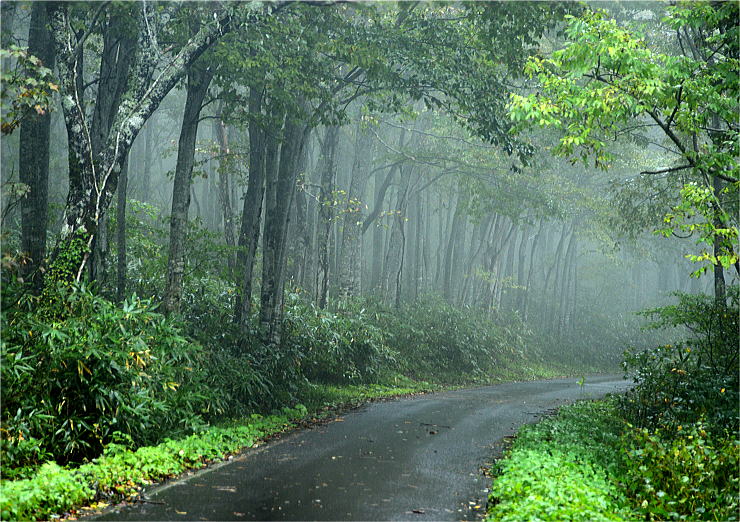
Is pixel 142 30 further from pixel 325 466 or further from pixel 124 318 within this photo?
pixel 325 466

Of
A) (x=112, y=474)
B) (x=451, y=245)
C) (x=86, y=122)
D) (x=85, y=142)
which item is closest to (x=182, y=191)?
(x=86, y=122)

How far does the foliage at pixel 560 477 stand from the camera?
7.08 m

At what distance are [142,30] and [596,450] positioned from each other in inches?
391

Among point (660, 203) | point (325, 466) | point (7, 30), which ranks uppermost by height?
point (7, 30)

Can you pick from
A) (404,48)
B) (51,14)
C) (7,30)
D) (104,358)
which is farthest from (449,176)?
(104,358)

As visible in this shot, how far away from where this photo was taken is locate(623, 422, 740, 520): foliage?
7781mm

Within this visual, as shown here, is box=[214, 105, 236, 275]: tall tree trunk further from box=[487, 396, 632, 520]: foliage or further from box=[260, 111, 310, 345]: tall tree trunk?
box=[487, 396, 632, 520]: foliage

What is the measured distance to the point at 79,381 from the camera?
29.9ft

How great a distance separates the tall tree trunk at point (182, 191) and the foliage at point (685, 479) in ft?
28.0

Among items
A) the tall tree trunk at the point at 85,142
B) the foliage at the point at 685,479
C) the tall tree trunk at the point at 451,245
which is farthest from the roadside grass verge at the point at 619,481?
the tall tree trunk at the point at 451,245

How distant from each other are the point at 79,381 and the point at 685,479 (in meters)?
7.12

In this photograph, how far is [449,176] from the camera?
36969mm

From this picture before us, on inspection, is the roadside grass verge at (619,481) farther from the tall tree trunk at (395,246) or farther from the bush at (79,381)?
the tall tree trunk at (395,246)

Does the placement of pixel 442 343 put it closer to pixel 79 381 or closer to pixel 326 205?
pixel 326 205
